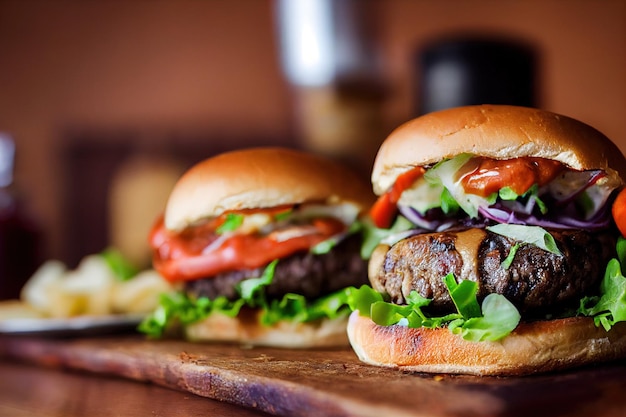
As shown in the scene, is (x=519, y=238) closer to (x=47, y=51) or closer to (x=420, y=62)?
(x=420, y=62)

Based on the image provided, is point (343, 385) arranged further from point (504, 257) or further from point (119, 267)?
point (119, 267)

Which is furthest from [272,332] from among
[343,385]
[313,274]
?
[343,385]

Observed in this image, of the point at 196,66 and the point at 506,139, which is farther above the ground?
the point at 196,66

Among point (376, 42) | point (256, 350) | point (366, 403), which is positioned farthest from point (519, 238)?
point (376, 42)

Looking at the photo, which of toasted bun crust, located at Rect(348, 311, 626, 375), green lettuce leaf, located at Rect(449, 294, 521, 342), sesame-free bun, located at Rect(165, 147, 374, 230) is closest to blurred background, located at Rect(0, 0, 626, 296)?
sesame-free bun, located at Rect(165, 147, 374, 230)

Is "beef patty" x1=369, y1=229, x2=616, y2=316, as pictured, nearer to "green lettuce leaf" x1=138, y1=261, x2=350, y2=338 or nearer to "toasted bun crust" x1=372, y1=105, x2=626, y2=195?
"toasted bun crust" x1=372, y1=105, x2=626, y2=195
